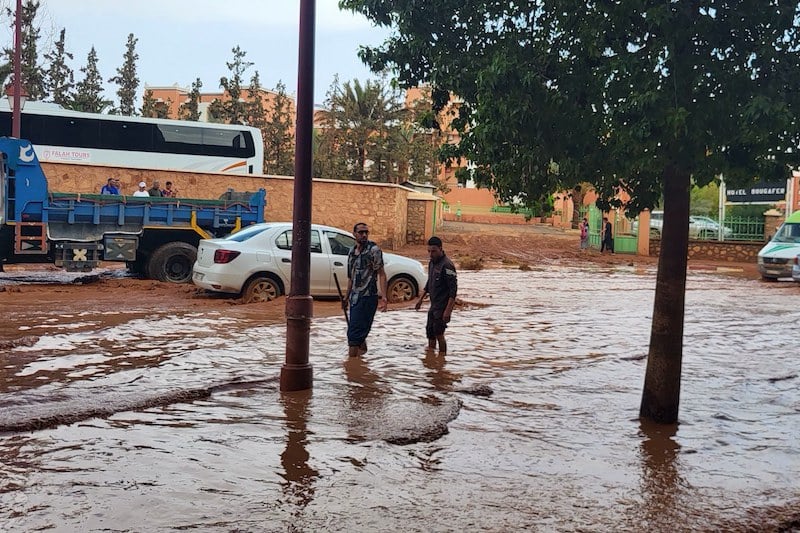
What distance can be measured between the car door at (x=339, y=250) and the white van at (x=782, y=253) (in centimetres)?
1422

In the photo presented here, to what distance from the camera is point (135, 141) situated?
2777 centimetres

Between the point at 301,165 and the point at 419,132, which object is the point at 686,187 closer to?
the point at 301,165

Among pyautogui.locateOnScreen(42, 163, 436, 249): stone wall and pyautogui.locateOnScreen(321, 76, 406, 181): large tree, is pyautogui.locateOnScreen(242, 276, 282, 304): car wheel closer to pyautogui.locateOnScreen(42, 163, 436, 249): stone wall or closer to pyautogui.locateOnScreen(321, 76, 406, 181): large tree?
pyautogui.locateOnScreen(42, 163, 436, 249): stone wall

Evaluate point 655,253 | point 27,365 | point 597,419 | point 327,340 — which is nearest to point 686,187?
point 597,419

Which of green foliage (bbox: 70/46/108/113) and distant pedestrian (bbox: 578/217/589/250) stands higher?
green foliage (bbox: 70/46/108/113)

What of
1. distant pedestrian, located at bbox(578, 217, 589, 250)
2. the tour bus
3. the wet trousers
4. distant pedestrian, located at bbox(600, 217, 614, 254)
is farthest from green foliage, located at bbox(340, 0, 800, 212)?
distant pedestrian, located at bbox(578, 217, 589, 250)

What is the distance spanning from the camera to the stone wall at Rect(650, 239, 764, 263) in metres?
33.5

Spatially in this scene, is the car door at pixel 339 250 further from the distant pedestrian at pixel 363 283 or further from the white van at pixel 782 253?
the white van at pixel 782 253

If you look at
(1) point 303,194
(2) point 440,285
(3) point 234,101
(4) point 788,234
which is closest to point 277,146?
(3) point 234,101

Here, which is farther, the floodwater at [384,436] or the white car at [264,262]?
the white car at [264,262]

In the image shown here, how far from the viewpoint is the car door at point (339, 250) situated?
1393 centimetres

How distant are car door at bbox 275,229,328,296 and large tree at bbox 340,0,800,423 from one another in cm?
720

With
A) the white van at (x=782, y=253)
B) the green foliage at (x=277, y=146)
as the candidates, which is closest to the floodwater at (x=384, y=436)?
the white van at (x=782, y=253)

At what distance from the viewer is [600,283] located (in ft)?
72.5
